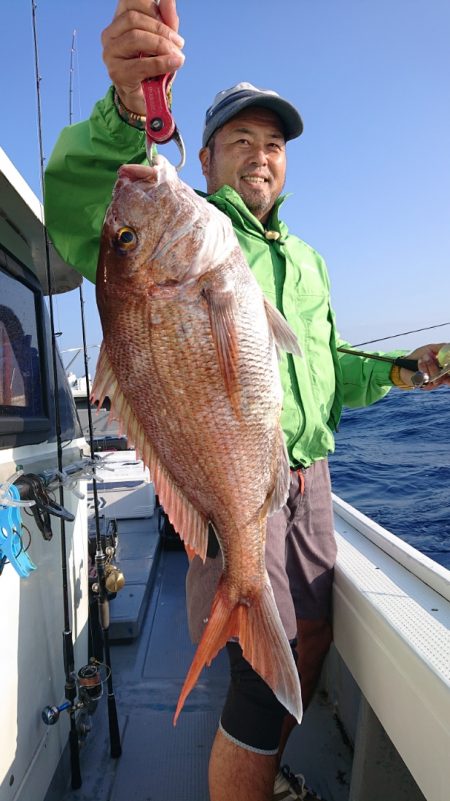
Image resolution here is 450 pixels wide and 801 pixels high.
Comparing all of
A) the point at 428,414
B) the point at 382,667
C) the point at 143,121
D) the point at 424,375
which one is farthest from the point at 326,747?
the point at 428,414

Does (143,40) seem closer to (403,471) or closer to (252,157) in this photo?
(252,157)

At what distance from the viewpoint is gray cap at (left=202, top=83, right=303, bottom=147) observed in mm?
2131

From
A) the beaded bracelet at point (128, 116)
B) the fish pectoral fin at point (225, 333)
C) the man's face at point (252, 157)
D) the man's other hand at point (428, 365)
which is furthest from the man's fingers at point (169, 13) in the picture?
the man's other hand at point (428, 365)

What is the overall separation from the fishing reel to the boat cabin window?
3.64ft

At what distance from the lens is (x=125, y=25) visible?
54.7 inches

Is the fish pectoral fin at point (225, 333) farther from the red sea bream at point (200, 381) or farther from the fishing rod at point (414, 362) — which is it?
the fishing rod at point (414, 362)

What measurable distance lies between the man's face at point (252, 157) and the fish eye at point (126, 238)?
77cm

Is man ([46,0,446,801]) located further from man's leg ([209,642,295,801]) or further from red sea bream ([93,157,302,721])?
red sea bream ([93,157,302,721])

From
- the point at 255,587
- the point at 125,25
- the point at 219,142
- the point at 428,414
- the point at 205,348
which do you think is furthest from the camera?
the point at 428,414

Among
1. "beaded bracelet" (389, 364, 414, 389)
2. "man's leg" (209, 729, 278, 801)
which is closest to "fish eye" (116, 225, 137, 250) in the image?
"beaded bracelet" (389, 364, 414, 389)

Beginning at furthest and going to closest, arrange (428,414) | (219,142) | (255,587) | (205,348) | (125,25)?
(428,414) → (219,142) → (255,587) → (205,348) → (125,25)

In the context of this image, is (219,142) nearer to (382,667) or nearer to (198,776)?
(382,667)

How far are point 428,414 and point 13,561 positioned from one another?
15379 millimetres

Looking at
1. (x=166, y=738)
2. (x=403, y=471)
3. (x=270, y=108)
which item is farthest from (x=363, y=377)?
(x=403, y=471)
